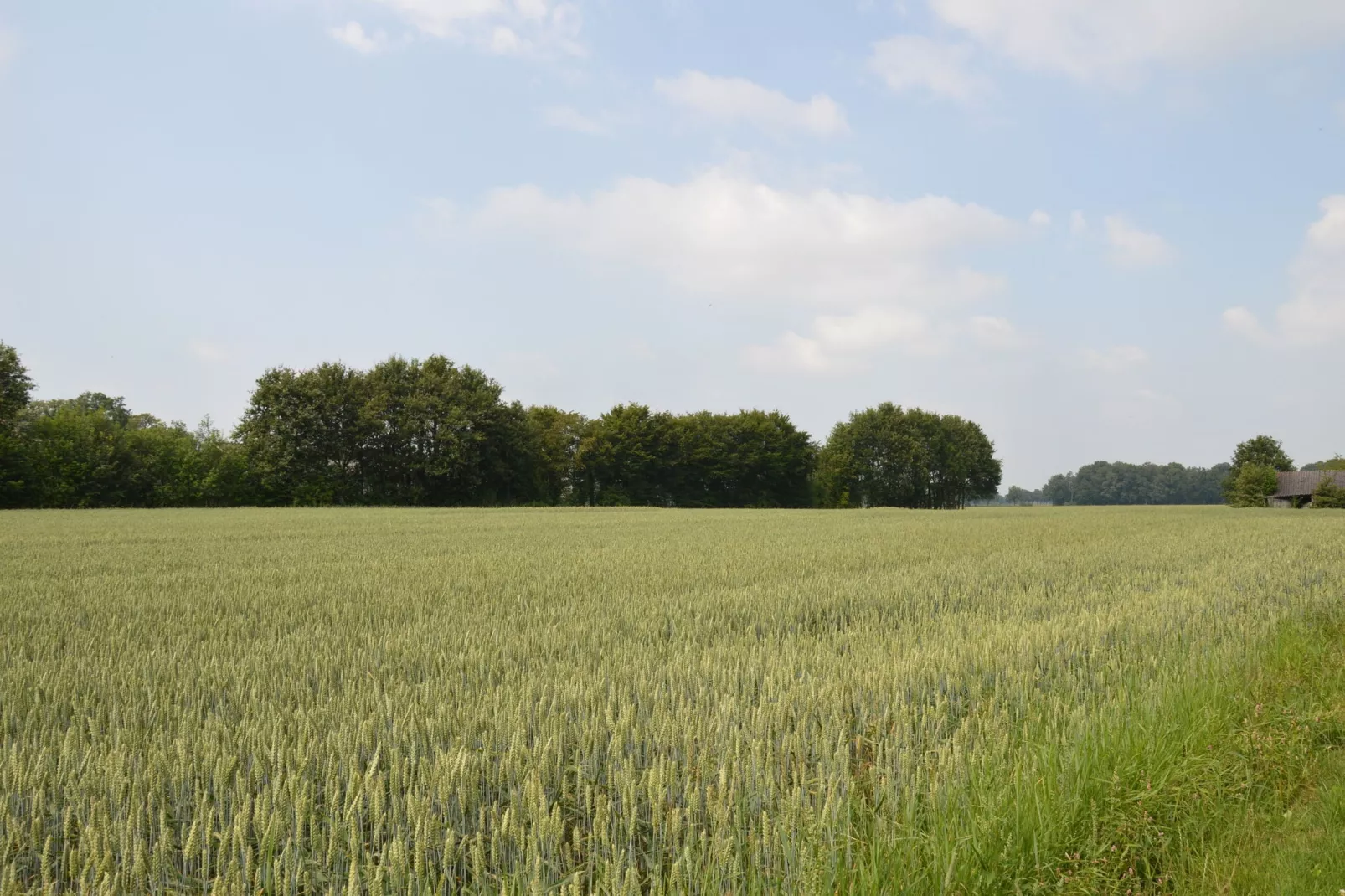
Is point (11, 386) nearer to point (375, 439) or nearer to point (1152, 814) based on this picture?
point (375, 439)

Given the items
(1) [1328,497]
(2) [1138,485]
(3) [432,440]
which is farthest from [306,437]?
(2) [1138,485]

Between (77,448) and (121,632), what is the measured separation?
194 feet

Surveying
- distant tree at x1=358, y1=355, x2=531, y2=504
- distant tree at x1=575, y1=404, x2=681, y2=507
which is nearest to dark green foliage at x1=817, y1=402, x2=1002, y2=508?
distant tree at x1=575, y1=404, x2=681, y2=507

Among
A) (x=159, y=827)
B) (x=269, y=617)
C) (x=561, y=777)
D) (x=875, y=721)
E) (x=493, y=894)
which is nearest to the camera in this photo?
(x=493, y=894)

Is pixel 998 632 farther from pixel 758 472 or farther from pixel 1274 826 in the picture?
pixel 758 472

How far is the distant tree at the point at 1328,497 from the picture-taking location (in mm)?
62562

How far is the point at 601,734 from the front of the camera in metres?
3.82

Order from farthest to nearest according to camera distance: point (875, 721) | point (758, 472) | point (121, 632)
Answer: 1. point (758, 472)
2. point (121, 632)
3. point (875, 721)

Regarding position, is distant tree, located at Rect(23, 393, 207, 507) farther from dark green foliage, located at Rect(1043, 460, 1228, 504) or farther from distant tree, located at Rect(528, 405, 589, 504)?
dark green foliage, located at Rect(1043, 460, 1228, 504)

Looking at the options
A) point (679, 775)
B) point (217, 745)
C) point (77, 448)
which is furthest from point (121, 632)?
point (77, 448)

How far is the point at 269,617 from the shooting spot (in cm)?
816

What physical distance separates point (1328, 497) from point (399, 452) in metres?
76.1

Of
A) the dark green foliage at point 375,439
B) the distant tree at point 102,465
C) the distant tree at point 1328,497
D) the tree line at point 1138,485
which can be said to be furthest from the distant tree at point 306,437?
the tree line at point 1138,485

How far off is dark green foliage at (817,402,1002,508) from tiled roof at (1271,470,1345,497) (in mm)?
32041
